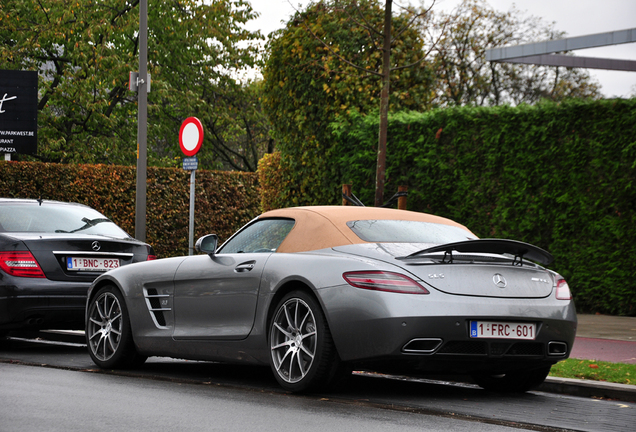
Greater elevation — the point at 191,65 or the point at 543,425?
the point at 191,65

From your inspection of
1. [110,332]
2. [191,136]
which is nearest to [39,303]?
[110,332]

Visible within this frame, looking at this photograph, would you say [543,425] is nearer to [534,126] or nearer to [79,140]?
[534,126]

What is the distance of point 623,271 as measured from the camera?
12672 mm

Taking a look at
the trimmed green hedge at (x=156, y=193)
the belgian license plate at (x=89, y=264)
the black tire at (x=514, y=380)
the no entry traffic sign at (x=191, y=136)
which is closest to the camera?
the black tire at (x=514, y=380)

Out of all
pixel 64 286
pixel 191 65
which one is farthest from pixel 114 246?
pixel 191 65

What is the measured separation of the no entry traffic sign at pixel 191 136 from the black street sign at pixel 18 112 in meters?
6.59

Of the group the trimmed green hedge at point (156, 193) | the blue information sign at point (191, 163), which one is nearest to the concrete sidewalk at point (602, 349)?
the blue information sign at point (191, 163)

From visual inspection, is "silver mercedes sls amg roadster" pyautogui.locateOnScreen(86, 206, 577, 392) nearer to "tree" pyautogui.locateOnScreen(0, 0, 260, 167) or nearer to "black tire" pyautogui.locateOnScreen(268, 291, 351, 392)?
"black tire" pyautogui.locateOnScreen(268, 291, 351, 392)

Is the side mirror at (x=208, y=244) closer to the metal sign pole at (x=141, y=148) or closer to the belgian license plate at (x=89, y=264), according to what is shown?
the belgian license plate at (x=89, y=264)

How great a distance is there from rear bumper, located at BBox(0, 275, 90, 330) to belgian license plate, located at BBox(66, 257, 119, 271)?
18 cm

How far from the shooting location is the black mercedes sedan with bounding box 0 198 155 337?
343 inches

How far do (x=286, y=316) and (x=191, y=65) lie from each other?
28.2 metres

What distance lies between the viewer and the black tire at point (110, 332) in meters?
7.73

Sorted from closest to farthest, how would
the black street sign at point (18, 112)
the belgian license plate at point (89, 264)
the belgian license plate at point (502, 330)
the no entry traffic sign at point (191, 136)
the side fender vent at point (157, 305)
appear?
1. the belgian license plate at point (502, 330)
2. the side fender vent at point (157, 305)
3. the belgian license plate at point (89, 264)
4. the no entry traffic sign at point (191, 136)
5. the black street sign at point (18, 112)
